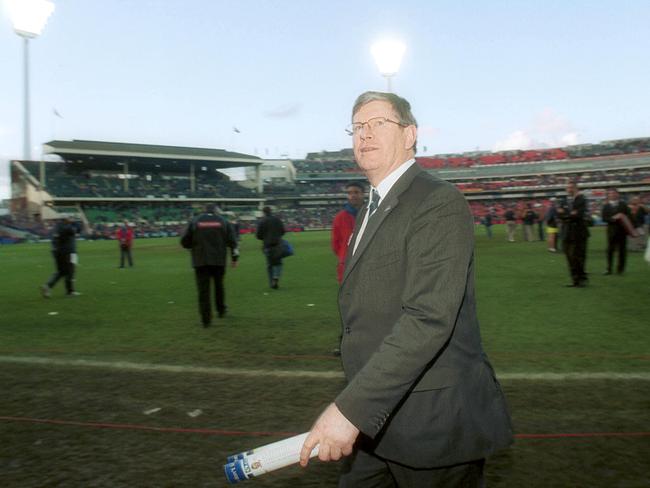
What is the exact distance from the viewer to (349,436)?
5.12ft

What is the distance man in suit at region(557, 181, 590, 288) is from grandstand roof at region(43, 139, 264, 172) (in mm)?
59251

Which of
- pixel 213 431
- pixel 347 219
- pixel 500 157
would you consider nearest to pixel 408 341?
pixel 213 431

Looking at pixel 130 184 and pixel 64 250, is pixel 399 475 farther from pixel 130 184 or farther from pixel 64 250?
pixel 130 184

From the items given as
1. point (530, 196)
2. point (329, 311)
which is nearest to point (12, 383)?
point (329, 311)

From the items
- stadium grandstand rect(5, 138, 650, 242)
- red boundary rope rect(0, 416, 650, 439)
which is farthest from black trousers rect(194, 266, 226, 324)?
stadium grandstand rect(5, 138, 650, 242)

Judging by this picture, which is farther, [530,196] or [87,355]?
[530,196]

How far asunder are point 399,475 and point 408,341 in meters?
0.56

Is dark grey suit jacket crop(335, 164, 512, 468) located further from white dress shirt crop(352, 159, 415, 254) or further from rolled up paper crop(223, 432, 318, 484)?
rolled up paper crop(223, 432, 318, 484)

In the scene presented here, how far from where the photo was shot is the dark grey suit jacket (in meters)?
1.56

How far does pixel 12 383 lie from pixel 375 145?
5255mm

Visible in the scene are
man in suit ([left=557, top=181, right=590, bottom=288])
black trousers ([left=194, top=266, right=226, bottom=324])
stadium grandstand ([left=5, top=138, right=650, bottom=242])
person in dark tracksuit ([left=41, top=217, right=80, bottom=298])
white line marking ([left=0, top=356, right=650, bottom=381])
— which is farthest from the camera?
stadium grandstand ([left=5, top=138, right=650, bottom=242])

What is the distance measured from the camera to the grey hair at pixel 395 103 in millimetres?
1941

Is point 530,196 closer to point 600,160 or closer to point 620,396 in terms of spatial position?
point 600,160

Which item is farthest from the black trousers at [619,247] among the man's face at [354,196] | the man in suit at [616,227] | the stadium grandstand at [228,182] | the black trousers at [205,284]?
the stadium grandstand at [228,182]
